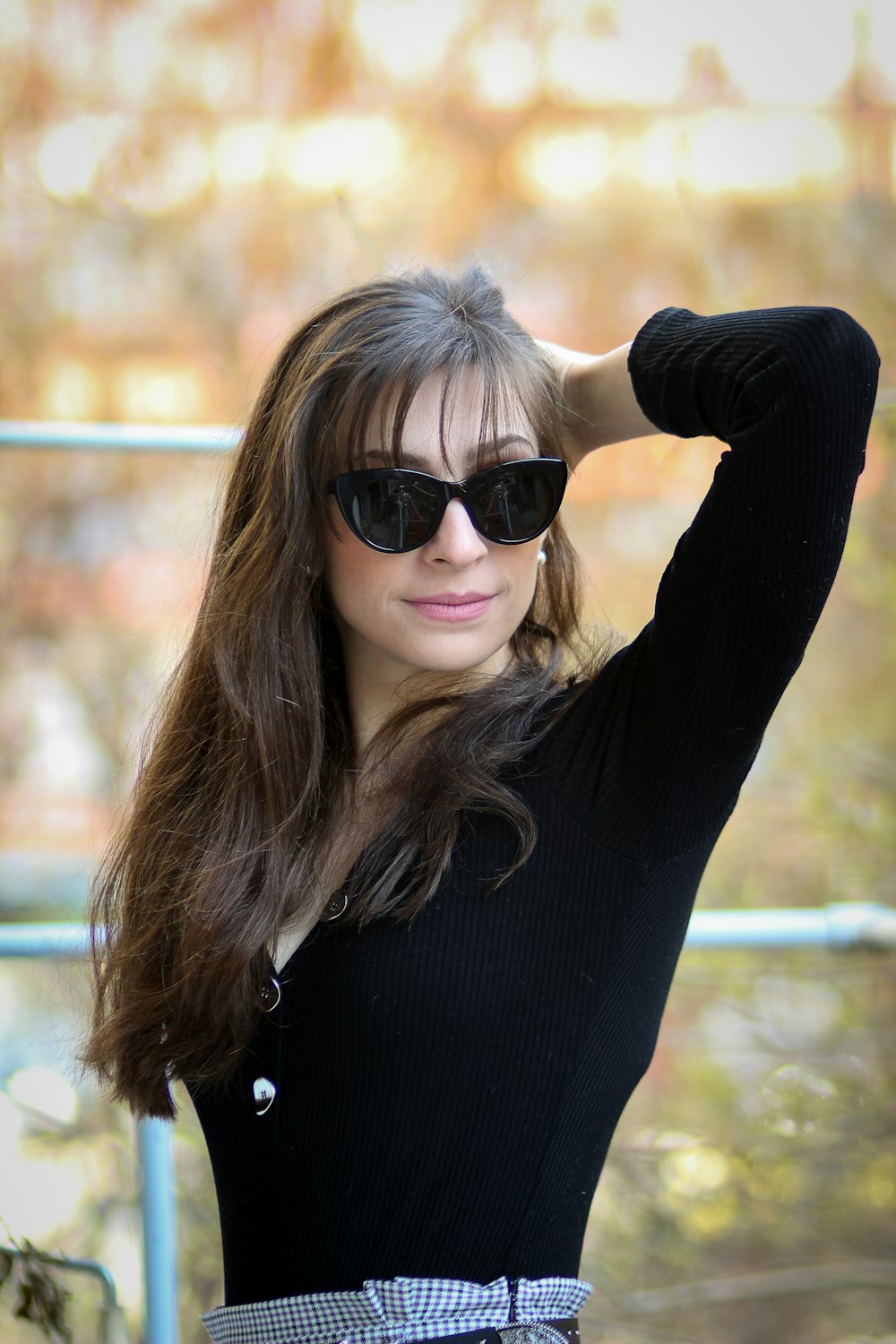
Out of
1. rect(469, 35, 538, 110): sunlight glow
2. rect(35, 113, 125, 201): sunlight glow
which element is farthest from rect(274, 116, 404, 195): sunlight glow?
rect(35, 113, 125, 201): sunlight glow

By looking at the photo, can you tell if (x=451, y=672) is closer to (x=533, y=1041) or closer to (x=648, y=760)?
(x=648, y=760)

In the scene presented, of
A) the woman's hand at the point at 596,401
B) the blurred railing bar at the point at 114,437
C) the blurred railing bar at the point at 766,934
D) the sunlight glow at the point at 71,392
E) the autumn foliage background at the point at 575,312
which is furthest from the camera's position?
the sunlight glow at the point at 71,392

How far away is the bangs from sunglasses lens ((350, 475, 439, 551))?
0.12 feet

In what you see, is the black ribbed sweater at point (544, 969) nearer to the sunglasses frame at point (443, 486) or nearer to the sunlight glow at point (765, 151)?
the sunglasses frame at point (443, 486)

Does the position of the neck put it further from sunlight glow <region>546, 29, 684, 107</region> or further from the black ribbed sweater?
sunlight glow <region>546, 29, 684, 107</region>

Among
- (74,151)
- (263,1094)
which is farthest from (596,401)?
(74,151)

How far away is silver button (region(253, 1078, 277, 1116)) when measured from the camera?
47.8 inches

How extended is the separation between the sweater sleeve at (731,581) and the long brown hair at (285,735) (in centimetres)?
10

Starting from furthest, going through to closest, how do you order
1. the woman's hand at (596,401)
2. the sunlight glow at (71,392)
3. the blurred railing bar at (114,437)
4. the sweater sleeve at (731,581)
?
the sunlight glow at (71,392) < the blurred railing bar at (114,437) < the woman's hand at (596,401) < the sweater sleeve at (731,581)

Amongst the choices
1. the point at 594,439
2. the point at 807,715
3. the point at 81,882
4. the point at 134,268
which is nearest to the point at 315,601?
the point at 594,439

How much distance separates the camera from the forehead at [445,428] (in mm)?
1202

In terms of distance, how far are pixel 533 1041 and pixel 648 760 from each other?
270 millimetres

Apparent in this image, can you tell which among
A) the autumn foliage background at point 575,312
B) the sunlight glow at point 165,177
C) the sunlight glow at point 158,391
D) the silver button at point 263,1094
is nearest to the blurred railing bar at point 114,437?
the silver button at point 263,1094

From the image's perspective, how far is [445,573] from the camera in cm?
121
